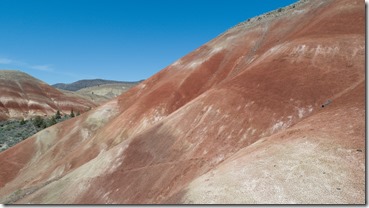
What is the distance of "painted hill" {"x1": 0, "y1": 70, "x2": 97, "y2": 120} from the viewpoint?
125200mm

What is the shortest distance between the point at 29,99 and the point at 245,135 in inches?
5029

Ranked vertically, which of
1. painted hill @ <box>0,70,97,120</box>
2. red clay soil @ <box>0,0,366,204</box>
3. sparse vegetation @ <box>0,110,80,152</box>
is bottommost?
red clay soil @ <box>0,0,366,204</box>

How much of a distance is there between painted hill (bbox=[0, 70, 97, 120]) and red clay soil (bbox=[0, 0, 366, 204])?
79.1m

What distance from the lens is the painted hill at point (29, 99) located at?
411ft

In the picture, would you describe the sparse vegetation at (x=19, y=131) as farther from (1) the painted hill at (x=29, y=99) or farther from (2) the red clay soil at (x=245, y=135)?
(1) the painted hill at (x=29, y=99)

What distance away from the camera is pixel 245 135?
24438mm

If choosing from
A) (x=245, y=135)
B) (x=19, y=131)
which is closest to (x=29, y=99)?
(x=19, y=131)

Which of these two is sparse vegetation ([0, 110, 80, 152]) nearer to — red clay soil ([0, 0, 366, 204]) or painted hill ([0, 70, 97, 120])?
red clay soil ([0, 0, 366, 204])

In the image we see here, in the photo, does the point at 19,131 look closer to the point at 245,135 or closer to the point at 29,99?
the point at 29,99

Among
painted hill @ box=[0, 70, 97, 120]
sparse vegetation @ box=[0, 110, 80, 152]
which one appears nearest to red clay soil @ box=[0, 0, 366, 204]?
sparse vegetation @ box=[0, 110, 80, 152]

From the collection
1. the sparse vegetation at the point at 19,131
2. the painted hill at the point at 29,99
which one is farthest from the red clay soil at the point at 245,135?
the painted hill at the point at 29,99

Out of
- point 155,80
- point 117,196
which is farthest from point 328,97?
point 155,80

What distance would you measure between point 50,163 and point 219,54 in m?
28.7

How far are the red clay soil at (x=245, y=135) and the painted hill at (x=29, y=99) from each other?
79.1m
